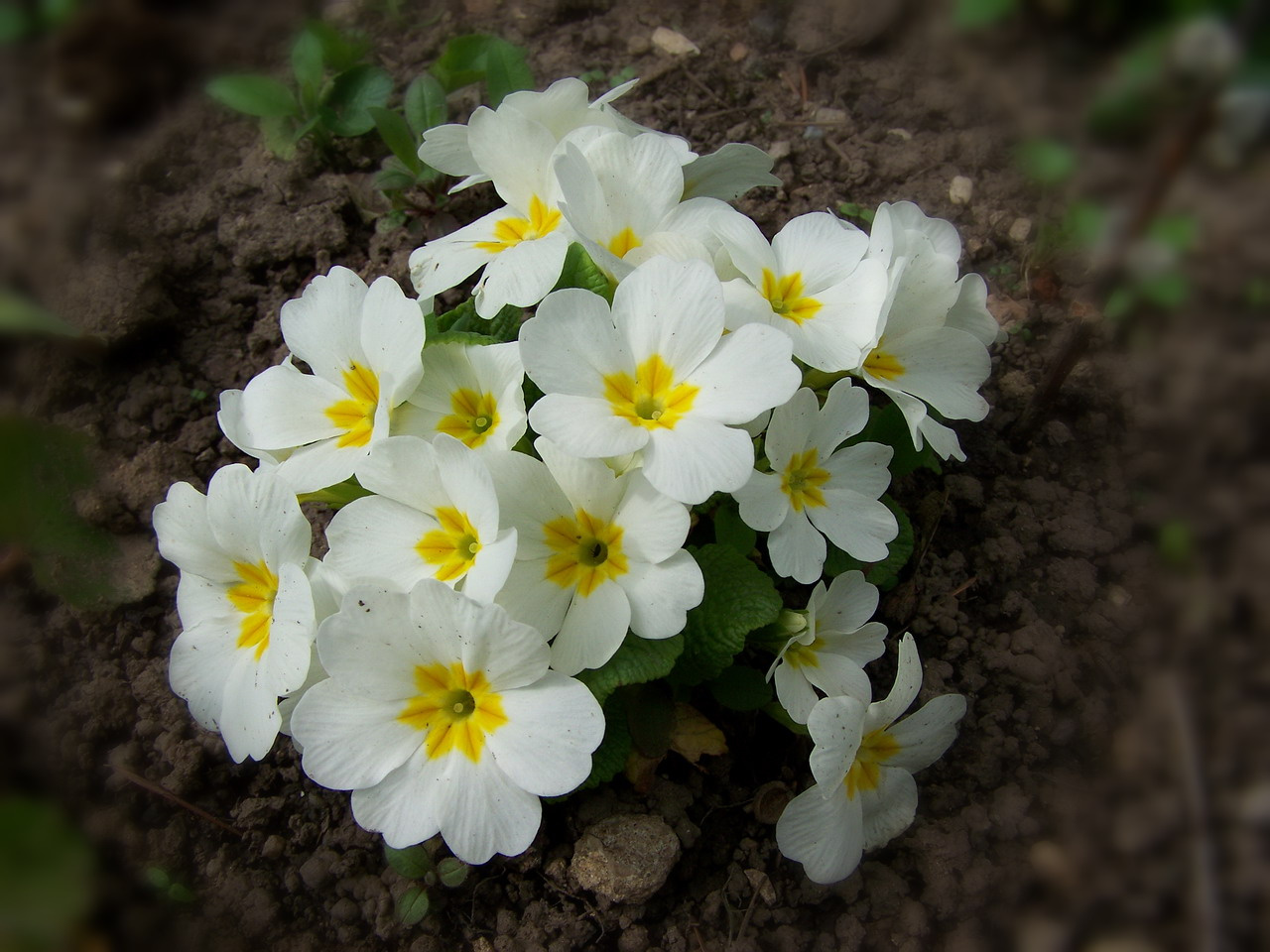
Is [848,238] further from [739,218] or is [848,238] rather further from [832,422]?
[832,422]

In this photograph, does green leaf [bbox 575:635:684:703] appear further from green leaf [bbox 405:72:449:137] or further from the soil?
green leaf [bbox 405:72:449:137]

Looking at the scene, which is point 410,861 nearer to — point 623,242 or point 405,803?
point 405,803

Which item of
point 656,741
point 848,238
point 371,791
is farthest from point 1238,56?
point 371,791

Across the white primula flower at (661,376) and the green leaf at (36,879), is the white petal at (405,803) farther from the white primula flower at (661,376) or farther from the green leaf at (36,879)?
the white primula flower at (661,376)

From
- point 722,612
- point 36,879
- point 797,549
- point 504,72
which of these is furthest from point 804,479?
point 504,72

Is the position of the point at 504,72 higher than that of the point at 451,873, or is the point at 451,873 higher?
the point at 504,72

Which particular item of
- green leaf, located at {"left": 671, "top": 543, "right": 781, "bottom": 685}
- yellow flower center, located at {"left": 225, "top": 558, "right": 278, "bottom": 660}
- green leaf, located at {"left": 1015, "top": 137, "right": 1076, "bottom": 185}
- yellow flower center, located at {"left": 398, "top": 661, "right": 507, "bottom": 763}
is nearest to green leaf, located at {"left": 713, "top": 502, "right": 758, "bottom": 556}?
green leaf, located at {"left": 671, "top": 543, "right": 781, "bottom": 685}
